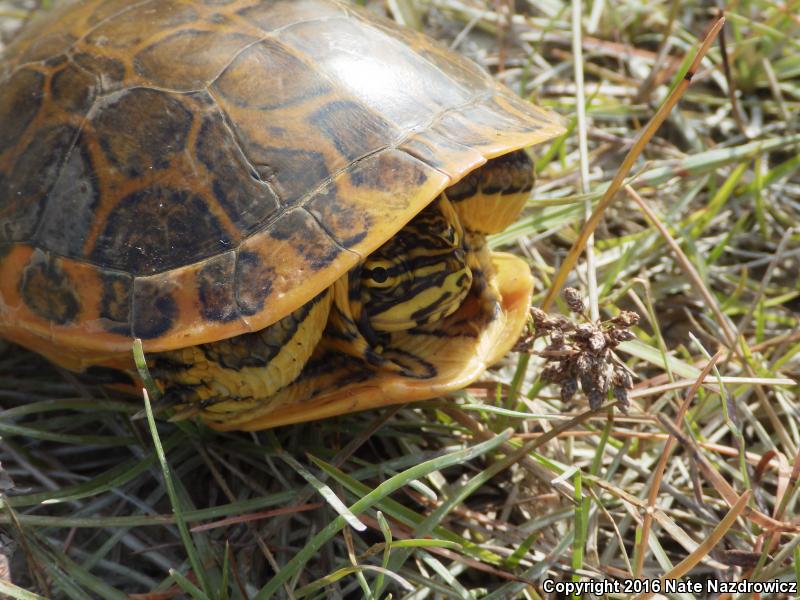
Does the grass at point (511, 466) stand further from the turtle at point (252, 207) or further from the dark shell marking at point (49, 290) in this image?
the dark shell marking at point (49, 290)

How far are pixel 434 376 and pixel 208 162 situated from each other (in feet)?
2.47

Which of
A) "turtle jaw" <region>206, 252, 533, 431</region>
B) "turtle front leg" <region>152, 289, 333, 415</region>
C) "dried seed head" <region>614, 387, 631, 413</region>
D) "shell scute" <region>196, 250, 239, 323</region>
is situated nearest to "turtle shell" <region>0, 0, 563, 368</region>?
"shell scute" <region>196, 250, 239, 323</region>

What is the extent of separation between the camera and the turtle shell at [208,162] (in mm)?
1858

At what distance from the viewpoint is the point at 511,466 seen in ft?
7.41

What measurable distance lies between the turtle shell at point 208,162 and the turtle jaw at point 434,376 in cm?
31

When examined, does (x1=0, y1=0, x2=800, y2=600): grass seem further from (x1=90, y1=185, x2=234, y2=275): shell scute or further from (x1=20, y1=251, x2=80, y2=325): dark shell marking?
(x1=90, y1=185, x2=234, y2=275): shell scute

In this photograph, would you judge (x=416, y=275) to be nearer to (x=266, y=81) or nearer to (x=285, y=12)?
(x=266, y=81)

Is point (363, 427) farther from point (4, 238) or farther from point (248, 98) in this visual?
point (4, 238)

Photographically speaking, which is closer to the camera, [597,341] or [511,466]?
[597,341]

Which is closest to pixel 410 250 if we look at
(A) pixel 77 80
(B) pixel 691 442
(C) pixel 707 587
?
(B) pixel 691 442

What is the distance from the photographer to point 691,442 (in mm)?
1910

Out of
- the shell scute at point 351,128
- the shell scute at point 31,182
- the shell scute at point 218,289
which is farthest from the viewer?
the shell scute at point 31,182

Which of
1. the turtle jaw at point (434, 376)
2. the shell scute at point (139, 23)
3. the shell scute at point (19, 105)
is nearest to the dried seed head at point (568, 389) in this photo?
the turtle jaw at point (434, 376)

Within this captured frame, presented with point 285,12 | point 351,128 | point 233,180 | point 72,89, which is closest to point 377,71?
point 351,128
